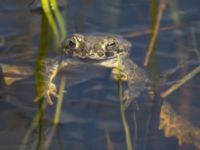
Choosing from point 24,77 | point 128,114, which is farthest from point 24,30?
point 128,114

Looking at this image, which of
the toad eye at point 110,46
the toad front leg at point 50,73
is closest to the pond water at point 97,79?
the toad front leg at point 50,73

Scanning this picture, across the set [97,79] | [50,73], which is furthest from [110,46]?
[50,73]

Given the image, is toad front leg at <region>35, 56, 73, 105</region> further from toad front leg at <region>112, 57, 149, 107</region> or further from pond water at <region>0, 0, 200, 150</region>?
toad front leg at <region>112, 57, 149, 107</region>

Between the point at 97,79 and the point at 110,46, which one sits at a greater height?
the point at 110,46

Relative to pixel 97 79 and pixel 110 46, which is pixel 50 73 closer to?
pixel 97 79

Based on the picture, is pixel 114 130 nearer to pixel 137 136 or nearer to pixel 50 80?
pixel 137 136

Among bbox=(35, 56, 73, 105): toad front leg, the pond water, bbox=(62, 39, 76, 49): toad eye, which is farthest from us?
bbox=(62, 39, 76, 49): toad eye

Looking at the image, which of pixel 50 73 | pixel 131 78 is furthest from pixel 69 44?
pixel 131 78

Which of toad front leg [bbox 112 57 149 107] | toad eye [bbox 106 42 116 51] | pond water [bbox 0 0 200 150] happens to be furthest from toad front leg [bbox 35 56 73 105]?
toad front leg [bbox 112 57 149 107]

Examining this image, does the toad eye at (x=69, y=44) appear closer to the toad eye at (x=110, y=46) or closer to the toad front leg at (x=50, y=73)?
the toad front leg at (x=50, y=73)
